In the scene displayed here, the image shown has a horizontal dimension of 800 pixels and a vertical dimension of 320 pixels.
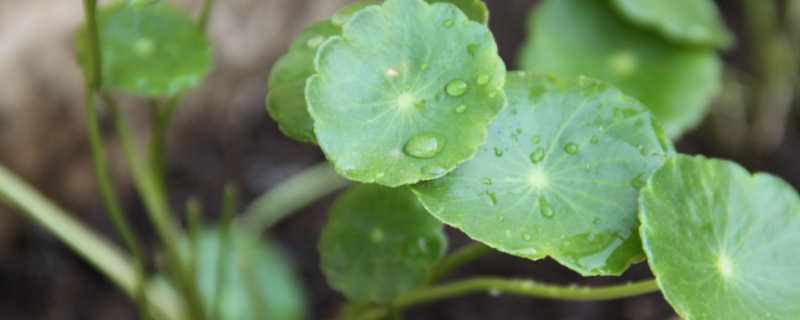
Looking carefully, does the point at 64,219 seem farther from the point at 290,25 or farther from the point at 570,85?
the point at 570,85

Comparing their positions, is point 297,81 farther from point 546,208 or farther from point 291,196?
point 291,196

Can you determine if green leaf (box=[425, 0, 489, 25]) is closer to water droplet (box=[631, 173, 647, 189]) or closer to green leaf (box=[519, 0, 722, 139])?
water droplet (box=[631, 173, 647, 189])

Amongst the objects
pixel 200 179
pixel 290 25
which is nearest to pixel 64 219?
pixel 200 179

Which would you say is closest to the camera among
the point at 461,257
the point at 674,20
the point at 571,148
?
the point at 571,148

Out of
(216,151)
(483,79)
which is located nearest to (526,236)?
(483,79)

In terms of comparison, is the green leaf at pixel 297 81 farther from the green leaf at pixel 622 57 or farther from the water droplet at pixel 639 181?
the green leaf at pixel 622 57
